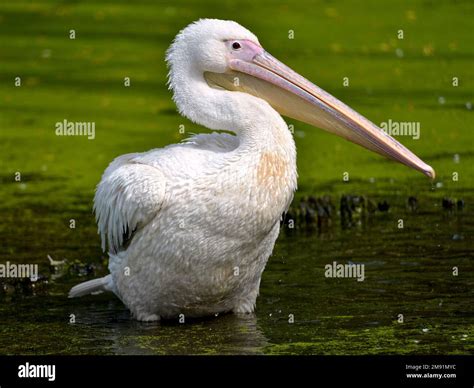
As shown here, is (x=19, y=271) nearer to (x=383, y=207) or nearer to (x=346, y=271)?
(x=346, y=271)

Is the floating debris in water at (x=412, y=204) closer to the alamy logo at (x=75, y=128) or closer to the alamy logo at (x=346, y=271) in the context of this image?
the alamy logo at (x=346, y=271)

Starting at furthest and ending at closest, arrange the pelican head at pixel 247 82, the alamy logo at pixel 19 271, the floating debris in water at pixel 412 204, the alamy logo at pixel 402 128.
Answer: the alamy logo at pixel 402 128 < the floating debris in water at pixel 412 204 < the alamy logo at pixel 19 271 < the pelican head at pixel 247 82

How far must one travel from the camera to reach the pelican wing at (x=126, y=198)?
8.65m

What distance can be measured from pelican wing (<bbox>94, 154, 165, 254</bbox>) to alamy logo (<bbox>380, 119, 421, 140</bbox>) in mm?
5765

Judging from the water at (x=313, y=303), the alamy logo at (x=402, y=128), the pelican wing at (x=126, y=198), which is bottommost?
the water at (x=313, y=303)

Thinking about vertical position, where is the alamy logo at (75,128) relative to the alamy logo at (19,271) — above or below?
above

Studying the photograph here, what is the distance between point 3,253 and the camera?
35.6ft

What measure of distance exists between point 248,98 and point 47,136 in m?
6.70

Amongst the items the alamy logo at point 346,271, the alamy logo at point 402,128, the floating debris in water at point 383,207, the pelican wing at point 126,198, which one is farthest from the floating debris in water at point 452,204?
the pelican wing at point 126,198

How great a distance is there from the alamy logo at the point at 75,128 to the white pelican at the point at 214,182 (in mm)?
5936

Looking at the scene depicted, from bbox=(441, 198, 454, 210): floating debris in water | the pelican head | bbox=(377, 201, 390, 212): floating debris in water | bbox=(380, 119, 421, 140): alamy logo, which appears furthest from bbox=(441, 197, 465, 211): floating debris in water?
the pelican head

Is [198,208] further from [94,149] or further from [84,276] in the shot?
[94,149]
